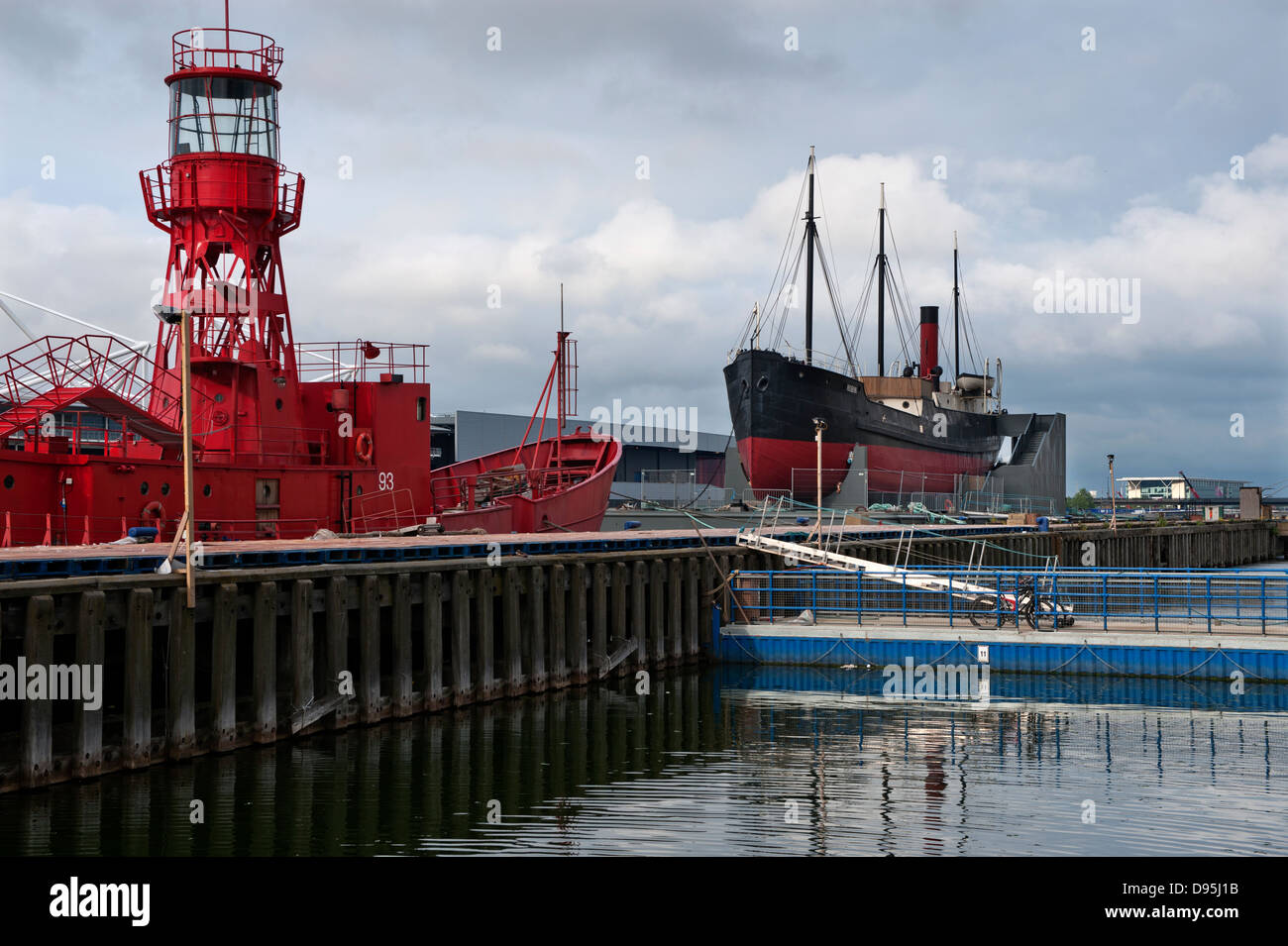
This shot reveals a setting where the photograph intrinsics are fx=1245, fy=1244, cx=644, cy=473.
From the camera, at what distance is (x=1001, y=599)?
27406 mm

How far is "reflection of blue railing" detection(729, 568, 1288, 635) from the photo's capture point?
26.3 metres

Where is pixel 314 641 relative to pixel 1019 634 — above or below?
above

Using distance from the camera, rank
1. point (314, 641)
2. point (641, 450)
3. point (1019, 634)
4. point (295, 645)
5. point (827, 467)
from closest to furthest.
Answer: point (295, 645) < point (314, 641) < point (1019, 634) < point (827, 467) < point (641, 450)

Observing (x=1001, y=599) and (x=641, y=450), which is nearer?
(x=1001, y=599)

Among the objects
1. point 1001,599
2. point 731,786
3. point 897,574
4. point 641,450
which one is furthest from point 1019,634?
point 641,450

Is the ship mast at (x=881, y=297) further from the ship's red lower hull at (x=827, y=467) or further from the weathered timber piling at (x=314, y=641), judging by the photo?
the weathered timber piling at (x=314, y=641)

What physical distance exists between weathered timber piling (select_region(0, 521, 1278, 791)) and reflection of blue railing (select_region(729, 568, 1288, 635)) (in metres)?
1.63

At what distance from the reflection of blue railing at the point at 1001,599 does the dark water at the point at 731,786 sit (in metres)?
3.05

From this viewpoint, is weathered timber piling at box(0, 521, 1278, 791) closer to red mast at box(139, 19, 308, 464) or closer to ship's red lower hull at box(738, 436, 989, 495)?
red mast at box(139, 19, 308, 464)

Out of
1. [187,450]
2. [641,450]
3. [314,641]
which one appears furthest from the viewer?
[641,450]

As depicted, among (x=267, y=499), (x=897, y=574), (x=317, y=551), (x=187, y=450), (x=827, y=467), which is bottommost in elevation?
(x=897, y=574)

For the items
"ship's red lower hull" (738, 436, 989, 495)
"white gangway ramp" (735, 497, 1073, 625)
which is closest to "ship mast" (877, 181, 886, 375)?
"ship's red lower hull" (738, 436, 989, 495)

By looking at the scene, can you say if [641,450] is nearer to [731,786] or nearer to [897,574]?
[897,574]

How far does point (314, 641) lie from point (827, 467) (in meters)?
42.8
